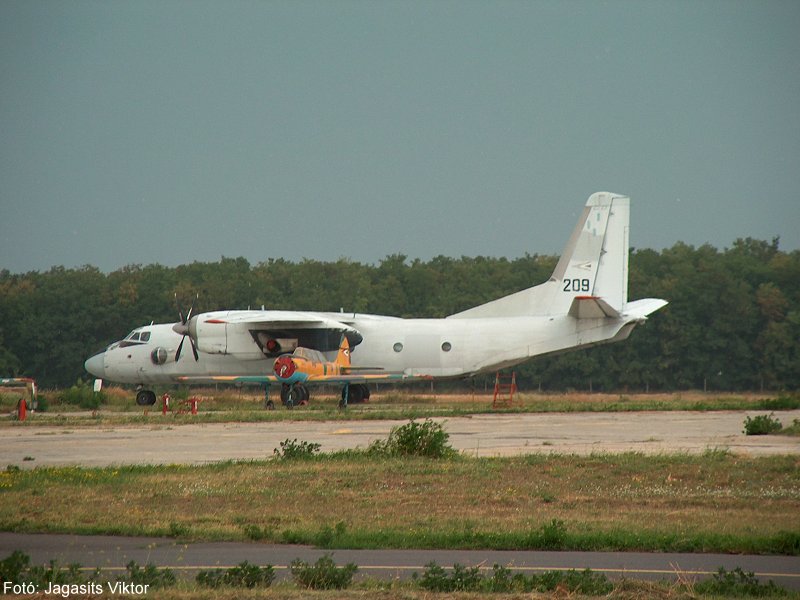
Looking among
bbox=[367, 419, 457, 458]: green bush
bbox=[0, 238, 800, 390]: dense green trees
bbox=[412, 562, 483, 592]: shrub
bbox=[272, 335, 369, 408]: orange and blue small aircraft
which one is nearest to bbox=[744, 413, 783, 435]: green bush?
bbox=[367, 419, 457, 458]: green bush

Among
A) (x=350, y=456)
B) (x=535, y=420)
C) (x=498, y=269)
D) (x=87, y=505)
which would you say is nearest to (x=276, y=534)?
(x=87, y=505)

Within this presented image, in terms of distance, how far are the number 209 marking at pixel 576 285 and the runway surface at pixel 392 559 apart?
1192 inches

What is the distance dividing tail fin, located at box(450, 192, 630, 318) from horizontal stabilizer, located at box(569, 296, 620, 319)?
119 cm

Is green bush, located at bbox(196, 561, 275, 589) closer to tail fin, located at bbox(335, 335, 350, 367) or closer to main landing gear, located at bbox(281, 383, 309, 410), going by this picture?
main landing gear, located at bbox(281, 383, 309, 410)

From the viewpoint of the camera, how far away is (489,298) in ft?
268

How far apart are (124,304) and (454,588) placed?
73791 millimetres

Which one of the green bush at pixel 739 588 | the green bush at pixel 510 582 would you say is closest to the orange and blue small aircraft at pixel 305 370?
the green bush at pixel 510 582

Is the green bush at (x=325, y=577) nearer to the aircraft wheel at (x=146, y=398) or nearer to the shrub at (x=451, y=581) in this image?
the shrub at (x=451, y=581)

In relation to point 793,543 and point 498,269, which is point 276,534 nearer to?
point 793,543

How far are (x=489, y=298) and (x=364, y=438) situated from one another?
55.6 metres

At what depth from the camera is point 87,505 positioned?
1609 centimetres

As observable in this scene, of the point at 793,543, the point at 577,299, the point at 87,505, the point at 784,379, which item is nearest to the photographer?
the point at 793,543

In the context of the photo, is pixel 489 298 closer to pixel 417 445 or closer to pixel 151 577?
pixel 417 445

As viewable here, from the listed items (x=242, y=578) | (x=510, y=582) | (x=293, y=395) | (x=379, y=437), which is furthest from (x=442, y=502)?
(x=293, y=395)
